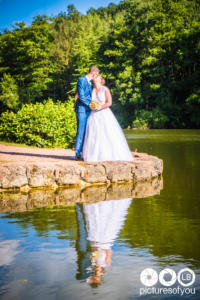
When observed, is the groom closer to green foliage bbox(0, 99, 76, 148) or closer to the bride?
the bride

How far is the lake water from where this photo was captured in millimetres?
3355

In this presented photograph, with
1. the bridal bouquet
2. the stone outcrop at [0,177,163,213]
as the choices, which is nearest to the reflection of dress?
the stone outcrop at [0,177,163,213]

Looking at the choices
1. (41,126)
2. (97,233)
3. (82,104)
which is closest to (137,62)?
(41,126)

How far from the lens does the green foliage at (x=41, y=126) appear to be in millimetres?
15469

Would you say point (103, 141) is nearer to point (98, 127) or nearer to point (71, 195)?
point (98, 127)

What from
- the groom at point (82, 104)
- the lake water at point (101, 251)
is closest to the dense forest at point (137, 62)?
the groom at point (82, 104)

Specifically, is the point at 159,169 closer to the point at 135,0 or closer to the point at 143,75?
the point at 143,75

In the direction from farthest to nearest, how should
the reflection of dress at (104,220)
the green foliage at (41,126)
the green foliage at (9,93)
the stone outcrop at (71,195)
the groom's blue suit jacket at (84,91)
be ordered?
the green foliage at (9,93) → the green foliage at (41,126) → the groom's blue suit jacket at (84,91) → the stone outcrop at (71,195) → the reflection of dress at (104,220)

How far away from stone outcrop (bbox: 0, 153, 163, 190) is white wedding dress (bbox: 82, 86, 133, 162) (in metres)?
0.49

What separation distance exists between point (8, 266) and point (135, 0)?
59.5m

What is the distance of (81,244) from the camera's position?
448 centimetres

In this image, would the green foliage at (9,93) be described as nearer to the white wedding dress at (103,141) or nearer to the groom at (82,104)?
the groom at (82,104)

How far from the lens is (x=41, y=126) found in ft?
50.2

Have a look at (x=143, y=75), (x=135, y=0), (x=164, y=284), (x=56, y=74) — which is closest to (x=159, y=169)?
(x=164, y=284)
